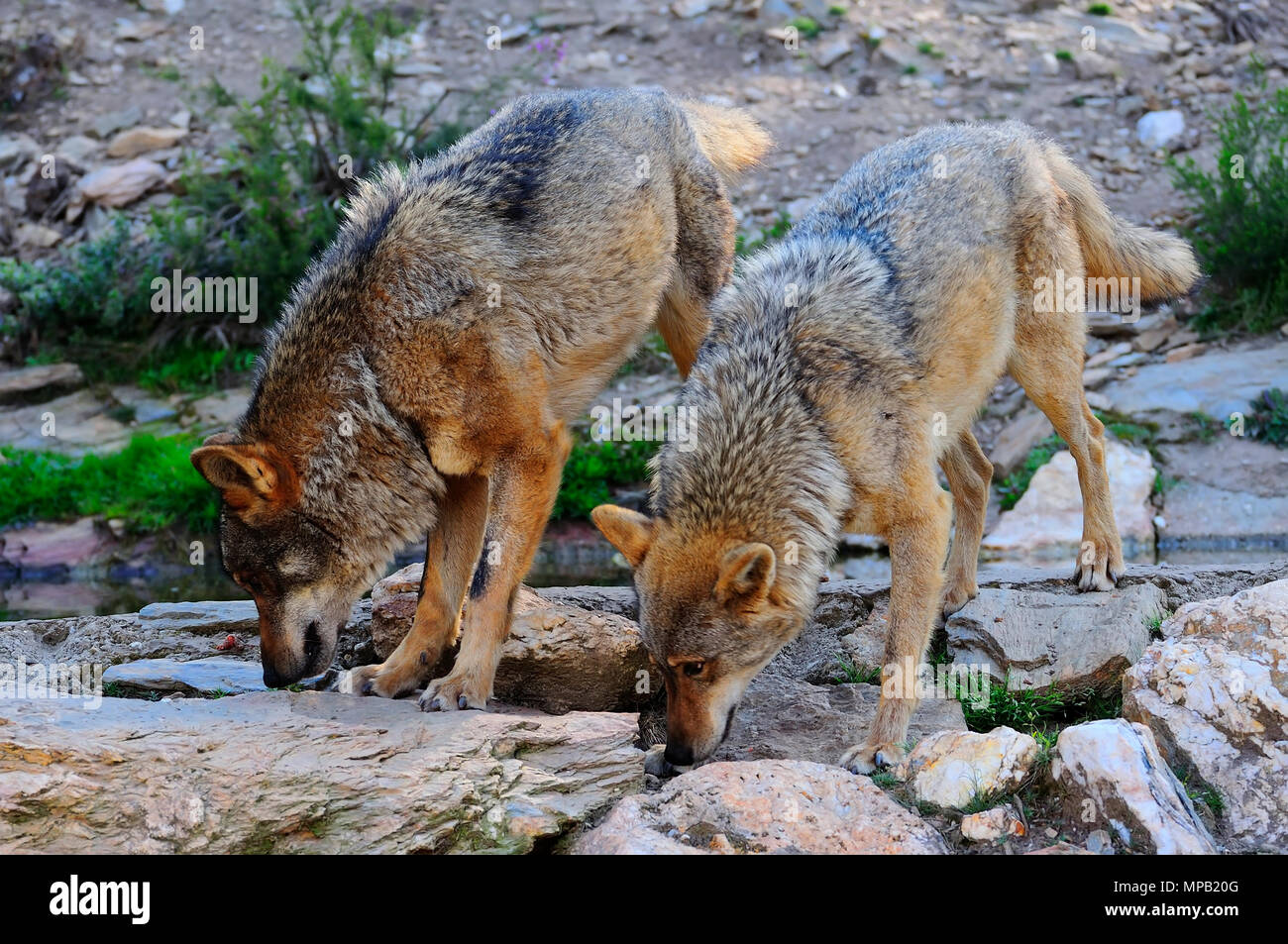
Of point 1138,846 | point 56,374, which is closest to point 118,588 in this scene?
point 56,374

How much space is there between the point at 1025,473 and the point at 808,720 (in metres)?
5.13

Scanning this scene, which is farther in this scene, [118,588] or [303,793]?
[118,588]

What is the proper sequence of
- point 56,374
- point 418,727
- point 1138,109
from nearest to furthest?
point 418,727 < point 56,374 < point 1138,109

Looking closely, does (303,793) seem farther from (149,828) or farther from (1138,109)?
(1138,109)

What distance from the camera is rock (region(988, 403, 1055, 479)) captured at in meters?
10.3

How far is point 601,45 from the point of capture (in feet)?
51.4

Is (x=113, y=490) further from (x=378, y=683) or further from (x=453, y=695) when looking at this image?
(x=453, y=695)

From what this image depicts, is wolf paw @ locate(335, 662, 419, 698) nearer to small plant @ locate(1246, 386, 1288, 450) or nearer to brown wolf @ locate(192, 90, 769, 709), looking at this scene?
brown wolf @ locate(192, 90, 769, 709)

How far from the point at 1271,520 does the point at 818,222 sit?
518 cm

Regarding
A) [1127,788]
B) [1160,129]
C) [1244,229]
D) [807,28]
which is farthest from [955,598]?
[807,28]

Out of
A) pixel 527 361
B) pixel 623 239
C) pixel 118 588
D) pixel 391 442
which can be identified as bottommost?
pixel 118 588

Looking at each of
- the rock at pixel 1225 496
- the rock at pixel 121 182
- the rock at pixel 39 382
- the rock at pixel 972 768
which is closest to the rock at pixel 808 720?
the rock at pixel 972 768

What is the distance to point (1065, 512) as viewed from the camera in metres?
9.60

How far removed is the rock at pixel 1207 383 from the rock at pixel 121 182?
1058 cm
